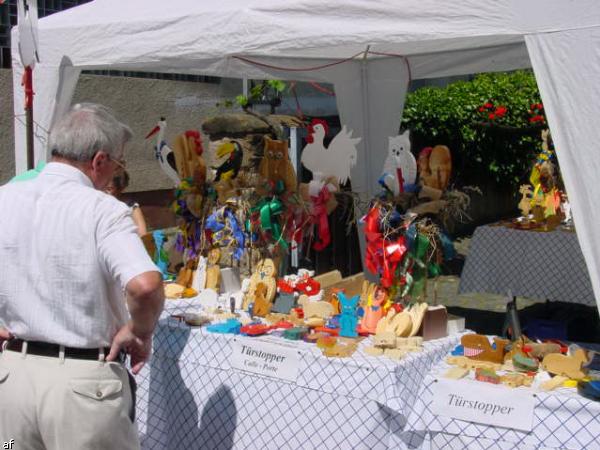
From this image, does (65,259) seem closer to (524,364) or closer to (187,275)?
(524,364)

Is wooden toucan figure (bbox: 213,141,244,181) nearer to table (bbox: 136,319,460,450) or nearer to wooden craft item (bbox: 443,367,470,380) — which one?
table (bbox: 136,319,460,450)

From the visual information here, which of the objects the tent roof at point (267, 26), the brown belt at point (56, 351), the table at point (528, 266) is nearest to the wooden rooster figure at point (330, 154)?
the tent roof at point (267, 26)

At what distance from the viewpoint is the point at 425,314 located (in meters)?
2.15

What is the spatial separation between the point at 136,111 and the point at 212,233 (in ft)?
13.9

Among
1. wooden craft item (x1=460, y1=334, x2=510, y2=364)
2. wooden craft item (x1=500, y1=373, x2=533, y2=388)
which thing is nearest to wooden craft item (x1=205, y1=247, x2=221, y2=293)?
wooden craft item (x1=460, y1=334, x2=510, y2=364)

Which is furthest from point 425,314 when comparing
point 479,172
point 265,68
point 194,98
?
point 479,172

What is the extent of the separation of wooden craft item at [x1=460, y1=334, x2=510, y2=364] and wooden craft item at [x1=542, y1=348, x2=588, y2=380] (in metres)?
0.14

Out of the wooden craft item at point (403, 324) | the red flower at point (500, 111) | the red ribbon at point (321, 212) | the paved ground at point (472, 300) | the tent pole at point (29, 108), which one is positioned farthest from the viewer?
the red flower at point (500, 111)

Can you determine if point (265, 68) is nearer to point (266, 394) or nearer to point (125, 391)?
point (266, 394)

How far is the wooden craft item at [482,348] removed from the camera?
6.56 ft

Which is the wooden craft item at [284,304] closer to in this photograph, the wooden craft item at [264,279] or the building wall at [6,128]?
the wooden craft item at [264,279]

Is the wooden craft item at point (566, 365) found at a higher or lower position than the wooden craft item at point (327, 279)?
higher

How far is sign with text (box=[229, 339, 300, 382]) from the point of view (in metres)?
2.02

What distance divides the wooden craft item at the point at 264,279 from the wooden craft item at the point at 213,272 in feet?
0.64
